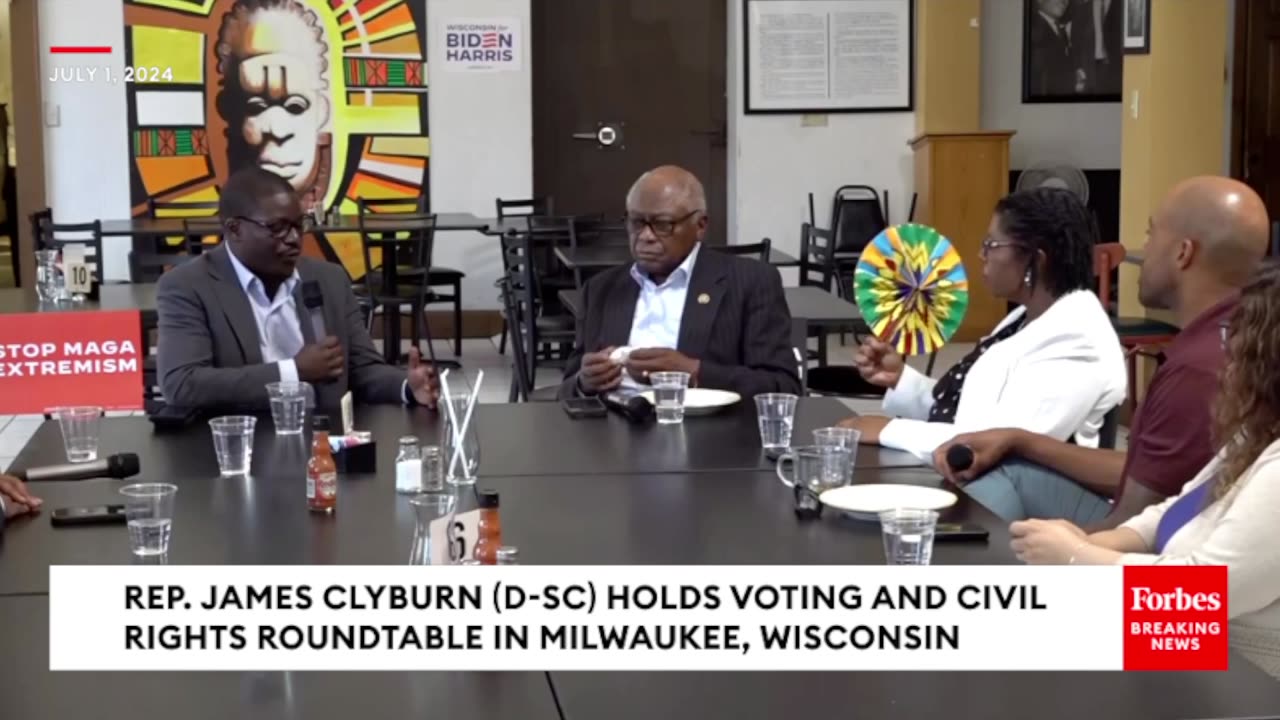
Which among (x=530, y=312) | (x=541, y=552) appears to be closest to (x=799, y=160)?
(x=530, y=312)

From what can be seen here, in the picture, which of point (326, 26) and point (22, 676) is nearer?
point (22, 676)

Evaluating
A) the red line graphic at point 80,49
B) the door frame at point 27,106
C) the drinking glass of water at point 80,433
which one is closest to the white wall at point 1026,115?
the red line graphic at point 80,49

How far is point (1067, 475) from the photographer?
3.28 meters

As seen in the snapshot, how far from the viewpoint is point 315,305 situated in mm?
4160

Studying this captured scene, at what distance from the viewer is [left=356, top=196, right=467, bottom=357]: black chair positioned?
9.84m

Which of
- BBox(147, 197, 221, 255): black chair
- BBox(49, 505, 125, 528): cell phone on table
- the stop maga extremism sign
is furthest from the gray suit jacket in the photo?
BBox(147, 197, 221, 255): black chair

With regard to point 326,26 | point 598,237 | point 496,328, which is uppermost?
point 326,26

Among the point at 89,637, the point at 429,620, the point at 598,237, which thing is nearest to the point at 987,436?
the point at 429,620

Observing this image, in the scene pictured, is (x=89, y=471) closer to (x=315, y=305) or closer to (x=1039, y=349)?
(x=315, y=305)

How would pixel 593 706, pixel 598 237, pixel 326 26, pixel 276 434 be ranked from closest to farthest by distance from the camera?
pixel 593 706 → pixel 276 434 → pixel 598 237 → pixel 326 26

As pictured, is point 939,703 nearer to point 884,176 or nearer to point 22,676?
point 22,676

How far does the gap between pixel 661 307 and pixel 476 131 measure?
21.4ft

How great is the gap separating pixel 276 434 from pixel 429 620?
5.25ft

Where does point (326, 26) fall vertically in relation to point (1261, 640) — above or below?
above
